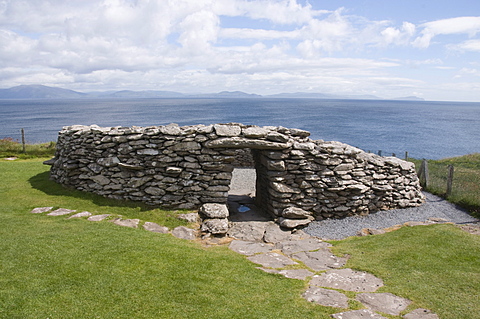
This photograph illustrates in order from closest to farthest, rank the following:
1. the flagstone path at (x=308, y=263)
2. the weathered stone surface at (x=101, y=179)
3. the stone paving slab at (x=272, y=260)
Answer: the flagstone path at (x=308, y=263)
the stone paving slab at (x=272, y=260)
the weathered stone surface at (x=101, y=179)

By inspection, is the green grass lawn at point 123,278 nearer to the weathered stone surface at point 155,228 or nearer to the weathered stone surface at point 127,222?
the weathered stone surface at point 127,222

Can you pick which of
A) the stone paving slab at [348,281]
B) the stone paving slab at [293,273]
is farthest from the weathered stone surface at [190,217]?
the stone paving slab at [348,281]

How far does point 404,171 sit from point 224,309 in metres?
12.0

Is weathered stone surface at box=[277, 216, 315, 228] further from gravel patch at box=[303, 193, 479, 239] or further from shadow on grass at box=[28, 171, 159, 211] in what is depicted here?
shadow on grass at box=[28, 171, 159, 211]

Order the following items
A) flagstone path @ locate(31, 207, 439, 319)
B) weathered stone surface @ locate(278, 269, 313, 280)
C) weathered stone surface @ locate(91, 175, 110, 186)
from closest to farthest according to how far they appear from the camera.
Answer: flagstone path @ locate(31, 207, 439, 319), weathered stone surface @ locate(278, 269, 313, 280), weathered stone surface @ locate(91, 175, 110, 186)

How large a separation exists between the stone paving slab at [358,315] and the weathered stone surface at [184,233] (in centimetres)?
606

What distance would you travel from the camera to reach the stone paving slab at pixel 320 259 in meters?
8.76

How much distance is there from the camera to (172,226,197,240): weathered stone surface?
36.0 ft

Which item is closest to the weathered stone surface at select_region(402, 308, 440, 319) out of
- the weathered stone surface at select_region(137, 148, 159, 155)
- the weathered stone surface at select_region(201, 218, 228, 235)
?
the weathered stone surface at select_region(201, 218, 228, 235)

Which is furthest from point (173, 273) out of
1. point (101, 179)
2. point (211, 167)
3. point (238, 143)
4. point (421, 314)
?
point (101, 179)

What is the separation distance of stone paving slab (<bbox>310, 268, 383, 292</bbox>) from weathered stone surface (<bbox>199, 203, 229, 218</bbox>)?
16.5 feet

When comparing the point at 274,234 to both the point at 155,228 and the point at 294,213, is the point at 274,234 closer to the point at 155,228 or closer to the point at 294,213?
the point at 294,213

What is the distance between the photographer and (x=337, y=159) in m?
13.5

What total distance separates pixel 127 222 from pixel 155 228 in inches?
38.5
